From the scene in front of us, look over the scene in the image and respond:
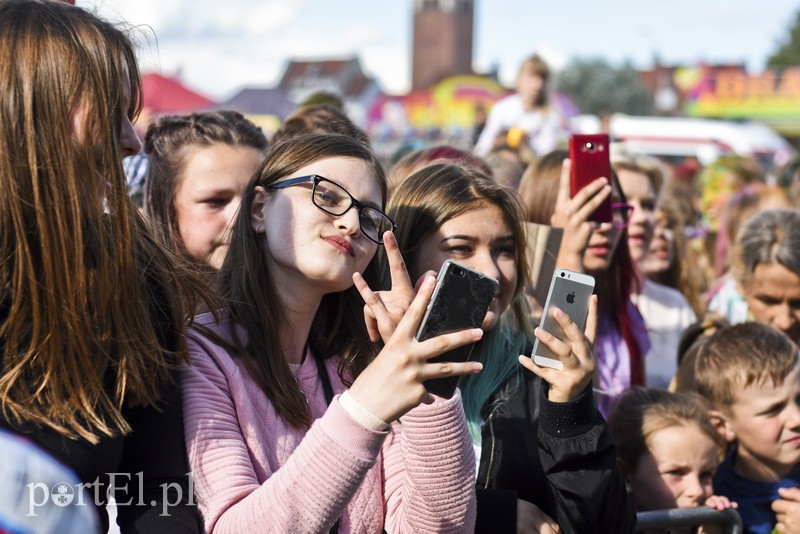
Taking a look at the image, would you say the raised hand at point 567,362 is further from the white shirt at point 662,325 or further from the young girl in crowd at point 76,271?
the white shirt at point 662,325

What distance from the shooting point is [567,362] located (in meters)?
2.15

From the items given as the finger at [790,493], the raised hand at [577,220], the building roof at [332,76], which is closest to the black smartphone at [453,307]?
the raised hand at [577,220]

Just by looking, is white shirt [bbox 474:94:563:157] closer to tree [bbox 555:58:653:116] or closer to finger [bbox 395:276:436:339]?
finger [bbox 395:276:436:339]

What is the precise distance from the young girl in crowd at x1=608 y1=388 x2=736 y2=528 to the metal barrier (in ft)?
0.17

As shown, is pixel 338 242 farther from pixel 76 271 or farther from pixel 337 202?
pixel 76 271

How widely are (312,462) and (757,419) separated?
2.15 metres

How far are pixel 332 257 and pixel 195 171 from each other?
1198mm

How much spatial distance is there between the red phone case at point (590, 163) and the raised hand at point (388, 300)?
1448 mm

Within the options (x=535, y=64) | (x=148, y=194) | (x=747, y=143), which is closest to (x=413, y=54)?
(x=747, y=143)

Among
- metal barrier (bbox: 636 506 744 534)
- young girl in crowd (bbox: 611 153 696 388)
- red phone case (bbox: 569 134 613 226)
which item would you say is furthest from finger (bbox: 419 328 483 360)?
young girl in crowd (bbox: 611 153 696 388)

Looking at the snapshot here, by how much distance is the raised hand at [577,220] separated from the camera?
10.5 ft

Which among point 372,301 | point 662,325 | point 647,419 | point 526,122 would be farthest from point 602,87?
point 372,301

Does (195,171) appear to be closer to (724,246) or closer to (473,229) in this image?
(473,229)

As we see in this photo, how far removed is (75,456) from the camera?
1.74 m
